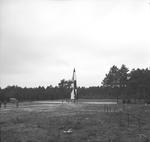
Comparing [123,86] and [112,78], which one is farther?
[112,78]

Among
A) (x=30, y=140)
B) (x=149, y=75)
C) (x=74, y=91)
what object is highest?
(x=149, y=75)

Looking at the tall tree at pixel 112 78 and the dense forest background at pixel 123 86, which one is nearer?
the dense forest background at pixel 123 86

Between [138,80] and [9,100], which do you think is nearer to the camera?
[138,80]

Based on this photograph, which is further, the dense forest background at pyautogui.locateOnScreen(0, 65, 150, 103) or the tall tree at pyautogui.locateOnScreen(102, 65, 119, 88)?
the tall tree at pyautogui.locateOnScreen(102, 65, 119, 88)

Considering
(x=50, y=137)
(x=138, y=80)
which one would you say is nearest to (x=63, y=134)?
(x=50, y=137)

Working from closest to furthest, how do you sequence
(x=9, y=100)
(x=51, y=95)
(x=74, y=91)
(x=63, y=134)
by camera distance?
(x=63, y=134)
(x=74, y=91)
(x=9, y=100)
(x=51, y=95)

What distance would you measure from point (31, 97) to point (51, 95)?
51.2ft

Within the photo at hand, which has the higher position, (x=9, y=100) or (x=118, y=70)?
(x=118, y=70)

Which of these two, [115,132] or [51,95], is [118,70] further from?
[115,132]

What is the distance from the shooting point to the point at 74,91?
188 feet

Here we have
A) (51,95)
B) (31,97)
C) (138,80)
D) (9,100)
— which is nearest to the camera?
(138,80)

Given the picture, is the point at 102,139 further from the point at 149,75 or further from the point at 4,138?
the point at 149,75

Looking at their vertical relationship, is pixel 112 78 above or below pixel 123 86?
above

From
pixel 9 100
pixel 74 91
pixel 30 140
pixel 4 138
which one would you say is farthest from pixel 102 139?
pixel 9 100
